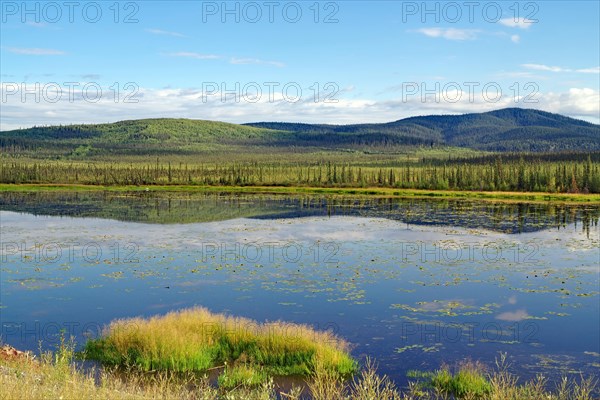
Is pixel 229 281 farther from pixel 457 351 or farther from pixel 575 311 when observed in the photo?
pixel 575 311

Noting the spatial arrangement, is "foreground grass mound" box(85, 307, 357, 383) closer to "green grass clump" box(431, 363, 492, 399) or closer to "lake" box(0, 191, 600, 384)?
"lake" box(0, 191, 600, 384)

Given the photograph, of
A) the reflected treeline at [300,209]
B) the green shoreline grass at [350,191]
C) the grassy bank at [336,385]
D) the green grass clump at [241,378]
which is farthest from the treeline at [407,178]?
the green grass clump at [241,378]

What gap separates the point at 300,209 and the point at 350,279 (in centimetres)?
3587

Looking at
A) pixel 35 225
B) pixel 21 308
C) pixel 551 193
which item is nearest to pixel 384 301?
pixel 21 308

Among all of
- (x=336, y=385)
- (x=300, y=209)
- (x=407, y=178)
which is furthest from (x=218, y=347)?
(x=407, y=178)

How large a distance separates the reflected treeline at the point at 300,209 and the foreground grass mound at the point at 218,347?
31906 mm

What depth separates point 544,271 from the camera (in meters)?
29.6

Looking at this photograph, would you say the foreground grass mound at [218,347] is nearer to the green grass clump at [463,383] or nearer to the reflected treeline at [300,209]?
the green grass clump at [463,383]

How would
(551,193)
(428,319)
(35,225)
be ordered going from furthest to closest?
(551,193) → (35,225) → (428,319)

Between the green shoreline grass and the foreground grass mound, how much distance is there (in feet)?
206

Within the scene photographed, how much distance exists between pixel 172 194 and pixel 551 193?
168ft

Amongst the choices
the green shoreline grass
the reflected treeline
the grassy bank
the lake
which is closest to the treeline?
the green shoreline grass

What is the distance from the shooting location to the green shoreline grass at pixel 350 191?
249 feet

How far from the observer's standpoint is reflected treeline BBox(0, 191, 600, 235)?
52188 mm
